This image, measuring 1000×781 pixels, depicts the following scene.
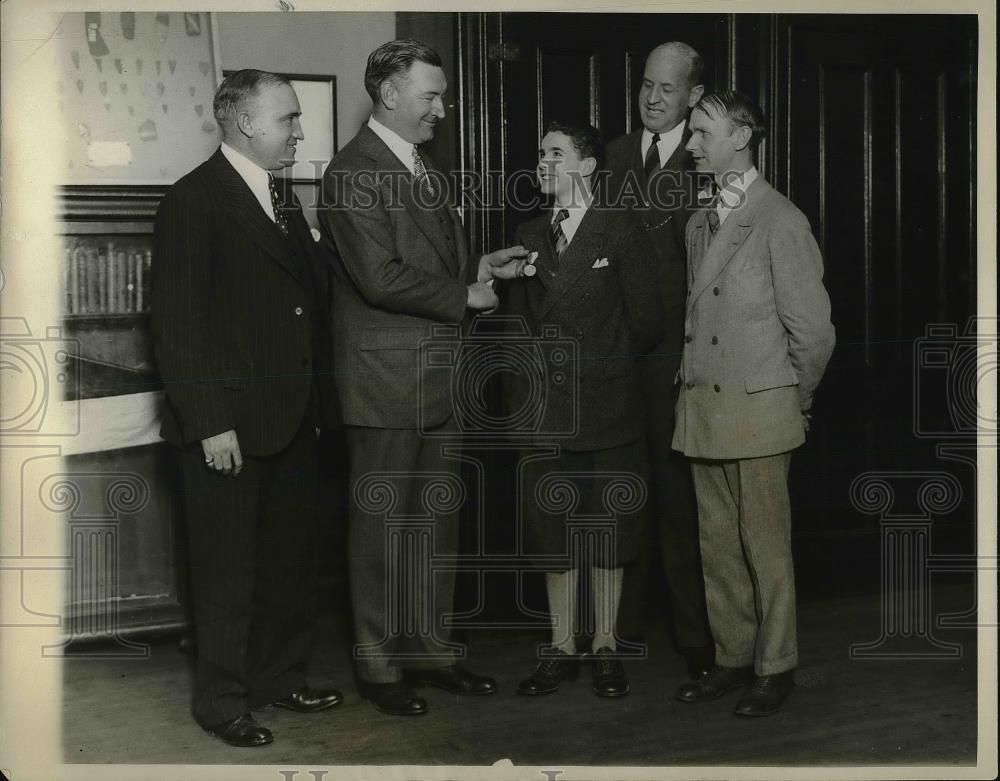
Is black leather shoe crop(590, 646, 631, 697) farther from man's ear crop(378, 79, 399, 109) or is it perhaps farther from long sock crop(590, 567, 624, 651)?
man's ear crop(378, 79, 399, 109)

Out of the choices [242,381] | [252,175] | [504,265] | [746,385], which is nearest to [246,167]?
[252,175]

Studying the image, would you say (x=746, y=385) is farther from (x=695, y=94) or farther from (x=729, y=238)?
(x=695, y=94)

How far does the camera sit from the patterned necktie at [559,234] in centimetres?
271

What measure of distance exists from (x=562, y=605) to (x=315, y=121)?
135 centimetres

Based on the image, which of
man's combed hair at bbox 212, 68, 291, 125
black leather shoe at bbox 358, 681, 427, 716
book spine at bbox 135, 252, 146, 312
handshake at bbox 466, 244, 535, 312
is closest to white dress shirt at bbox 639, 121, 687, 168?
handshake at bbox 466, 244, 535, 312

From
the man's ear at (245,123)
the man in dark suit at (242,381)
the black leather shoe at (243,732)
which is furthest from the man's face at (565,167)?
the black leather shoe at (243,732)

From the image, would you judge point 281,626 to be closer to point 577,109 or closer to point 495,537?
point 495,537

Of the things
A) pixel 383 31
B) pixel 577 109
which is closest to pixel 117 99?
pixel 383 31

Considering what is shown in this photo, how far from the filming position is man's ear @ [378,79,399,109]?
2.63 meters

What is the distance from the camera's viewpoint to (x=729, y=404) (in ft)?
8.48

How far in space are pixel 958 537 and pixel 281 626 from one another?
1713mm

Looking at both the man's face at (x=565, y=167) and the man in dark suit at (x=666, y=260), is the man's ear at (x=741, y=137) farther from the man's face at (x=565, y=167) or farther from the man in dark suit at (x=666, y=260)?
the man's face at (x=565, y=167)

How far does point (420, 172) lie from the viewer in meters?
2.65

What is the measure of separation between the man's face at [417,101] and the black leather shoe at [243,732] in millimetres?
1433
